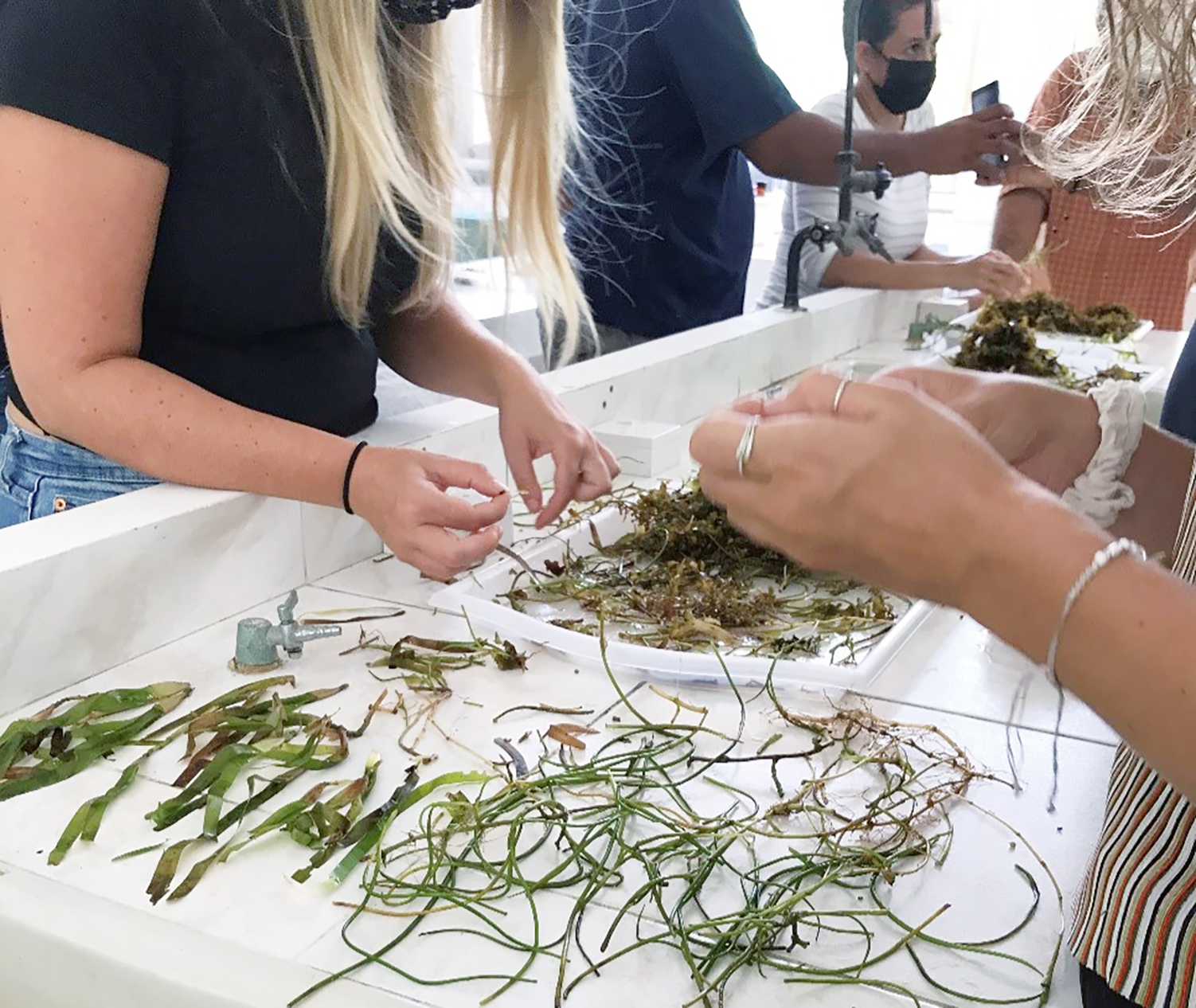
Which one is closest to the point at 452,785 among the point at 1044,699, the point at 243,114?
the point at 1044,699

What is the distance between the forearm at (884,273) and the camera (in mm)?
2363

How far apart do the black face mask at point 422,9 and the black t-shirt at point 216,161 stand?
0.11m

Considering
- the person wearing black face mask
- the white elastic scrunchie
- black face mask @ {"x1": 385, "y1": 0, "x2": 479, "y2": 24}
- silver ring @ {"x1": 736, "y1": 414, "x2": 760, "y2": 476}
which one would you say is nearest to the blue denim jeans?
black face mask @ {"x1": 385, "y1": 0, "x2": 479, "y2": 24}

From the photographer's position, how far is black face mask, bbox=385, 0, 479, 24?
104cm

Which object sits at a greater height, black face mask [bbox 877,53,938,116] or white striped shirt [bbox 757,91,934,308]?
black face mask [bbox 877,53,938,116]

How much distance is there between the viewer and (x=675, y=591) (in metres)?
1.07

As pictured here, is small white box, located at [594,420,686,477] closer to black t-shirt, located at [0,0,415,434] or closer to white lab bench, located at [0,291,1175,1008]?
white lab bench, located at [0,291,1175,1008]

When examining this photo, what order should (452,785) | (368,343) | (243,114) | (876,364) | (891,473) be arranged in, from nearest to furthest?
(891,473) → (452,785) → (243,114) → (368,343) → (876,364)

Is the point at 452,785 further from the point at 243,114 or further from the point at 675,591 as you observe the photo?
the point at 243,114

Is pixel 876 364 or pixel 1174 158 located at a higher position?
pixel 1174 158

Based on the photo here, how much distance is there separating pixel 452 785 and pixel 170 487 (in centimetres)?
41

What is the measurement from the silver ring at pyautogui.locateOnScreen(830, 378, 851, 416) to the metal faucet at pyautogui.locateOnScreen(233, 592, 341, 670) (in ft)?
1.61

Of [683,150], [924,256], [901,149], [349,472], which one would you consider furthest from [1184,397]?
[924,256]

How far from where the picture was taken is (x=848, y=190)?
1.95 m
